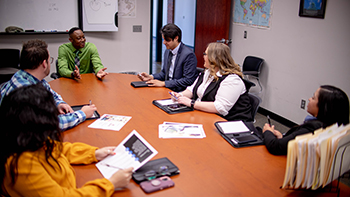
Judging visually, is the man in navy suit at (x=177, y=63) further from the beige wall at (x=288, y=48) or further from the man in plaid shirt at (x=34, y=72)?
the beige wall at (x=288, y=48)

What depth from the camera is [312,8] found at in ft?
12.4

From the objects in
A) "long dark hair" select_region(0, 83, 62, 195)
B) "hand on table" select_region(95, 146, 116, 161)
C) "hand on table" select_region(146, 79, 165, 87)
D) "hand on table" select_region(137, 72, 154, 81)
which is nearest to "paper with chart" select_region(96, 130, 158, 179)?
"hand on table" select_region(95, 146, 116, 161)

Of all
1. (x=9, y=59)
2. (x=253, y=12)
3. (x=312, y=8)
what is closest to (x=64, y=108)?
(x=9, y=59)

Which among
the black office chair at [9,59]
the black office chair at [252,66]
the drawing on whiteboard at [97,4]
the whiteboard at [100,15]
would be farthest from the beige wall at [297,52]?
the black office chair at [9,59]

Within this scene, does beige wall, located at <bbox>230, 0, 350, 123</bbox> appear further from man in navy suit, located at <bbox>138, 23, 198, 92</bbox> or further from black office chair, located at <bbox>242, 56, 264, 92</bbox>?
man in navy suit, located at <bbox>138, 23, 198, 92</bbox>

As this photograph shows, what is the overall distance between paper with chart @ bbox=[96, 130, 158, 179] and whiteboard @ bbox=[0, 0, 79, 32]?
3911 mm

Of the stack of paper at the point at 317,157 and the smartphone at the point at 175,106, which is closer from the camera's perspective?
the stack of paper at the point at 317,157

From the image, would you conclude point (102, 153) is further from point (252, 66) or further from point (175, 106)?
point (252, 66)

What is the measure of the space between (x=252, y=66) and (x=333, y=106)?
3.11 metres

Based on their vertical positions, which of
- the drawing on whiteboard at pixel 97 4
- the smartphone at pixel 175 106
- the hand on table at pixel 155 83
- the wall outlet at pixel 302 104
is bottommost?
the wall outlet at pixel 302 104

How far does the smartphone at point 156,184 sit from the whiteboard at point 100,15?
4306 millimetres

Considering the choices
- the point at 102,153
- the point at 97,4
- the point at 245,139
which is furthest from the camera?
the point at 97,4

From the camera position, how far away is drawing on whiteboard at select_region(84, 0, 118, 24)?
521cm

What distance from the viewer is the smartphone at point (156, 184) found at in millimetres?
1505
